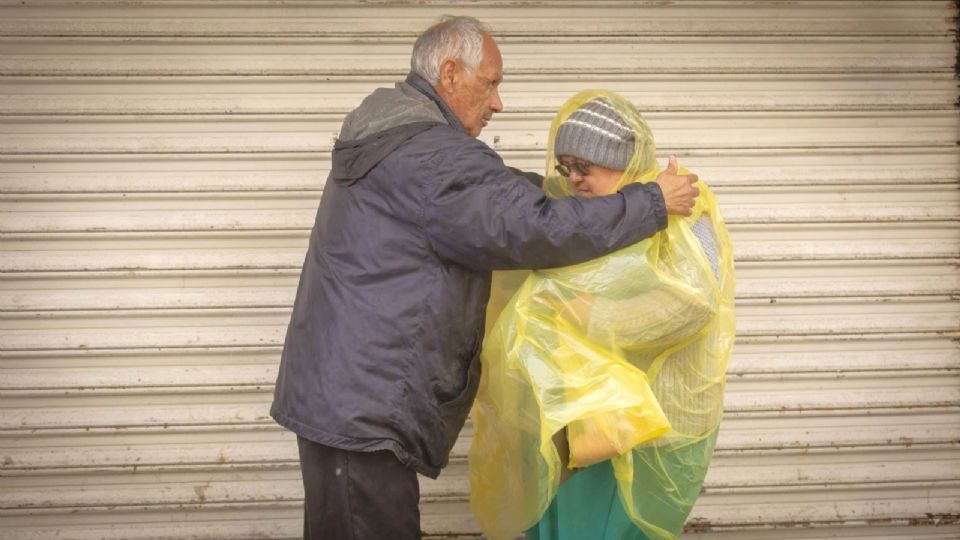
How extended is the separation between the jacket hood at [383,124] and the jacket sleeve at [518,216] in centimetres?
16

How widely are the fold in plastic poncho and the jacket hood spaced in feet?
1.79

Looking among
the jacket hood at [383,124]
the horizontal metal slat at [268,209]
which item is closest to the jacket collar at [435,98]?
the jacket hood at [383,124]

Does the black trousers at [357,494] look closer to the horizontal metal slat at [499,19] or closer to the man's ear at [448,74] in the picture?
the man's ear at [448,74]

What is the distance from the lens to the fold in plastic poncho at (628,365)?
2.81m

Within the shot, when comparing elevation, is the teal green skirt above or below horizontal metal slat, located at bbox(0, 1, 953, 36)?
below

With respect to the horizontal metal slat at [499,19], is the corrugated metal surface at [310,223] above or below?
below

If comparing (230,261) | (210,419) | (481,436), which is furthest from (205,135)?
(481,436)

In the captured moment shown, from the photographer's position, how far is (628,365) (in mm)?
2883

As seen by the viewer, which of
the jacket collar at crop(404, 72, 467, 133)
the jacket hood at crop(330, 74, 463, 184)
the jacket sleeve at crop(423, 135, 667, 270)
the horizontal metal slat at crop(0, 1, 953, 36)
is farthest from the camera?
the horizontal metal slat at crop(0, 1, 953, 36)

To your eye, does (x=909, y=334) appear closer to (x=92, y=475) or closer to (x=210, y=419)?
(x=210, y=419)

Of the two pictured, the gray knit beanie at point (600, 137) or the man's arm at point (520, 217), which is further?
the gray knit beanie at point (600, 137)

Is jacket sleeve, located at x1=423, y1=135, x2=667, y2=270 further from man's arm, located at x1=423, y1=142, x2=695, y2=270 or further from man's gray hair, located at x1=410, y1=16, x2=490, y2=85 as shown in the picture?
man's gray hair, located at x1=410, y1=16, x2=490, y2=85

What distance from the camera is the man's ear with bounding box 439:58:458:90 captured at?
9.90ft

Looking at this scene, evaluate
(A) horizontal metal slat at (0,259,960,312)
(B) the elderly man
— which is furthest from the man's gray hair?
(A) horizontal metal slat at (0,259,960,312)
